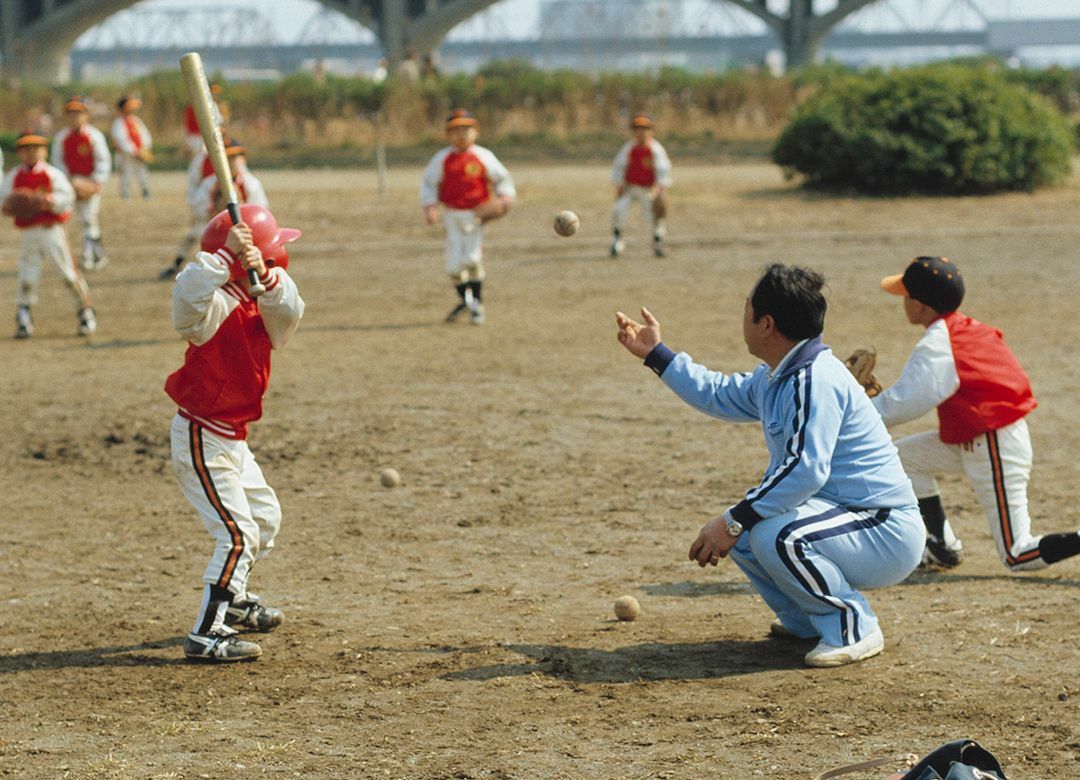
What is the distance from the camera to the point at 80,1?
68.5m

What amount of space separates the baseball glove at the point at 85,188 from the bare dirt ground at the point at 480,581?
4.60ft

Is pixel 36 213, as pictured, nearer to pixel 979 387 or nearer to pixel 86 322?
pixel 86 322

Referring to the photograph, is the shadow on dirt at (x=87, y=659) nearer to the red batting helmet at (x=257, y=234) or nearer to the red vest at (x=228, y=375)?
the red vest at (x=228, y=375)

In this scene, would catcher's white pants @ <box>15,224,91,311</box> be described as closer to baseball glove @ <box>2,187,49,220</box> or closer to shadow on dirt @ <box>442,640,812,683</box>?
baseball glove @ <box>2,187,49,220</box>

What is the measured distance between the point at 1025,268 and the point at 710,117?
94.8 ft

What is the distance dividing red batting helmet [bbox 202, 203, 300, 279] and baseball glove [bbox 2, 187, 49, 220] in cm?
788

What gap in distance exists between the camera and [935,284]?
679 centimetres

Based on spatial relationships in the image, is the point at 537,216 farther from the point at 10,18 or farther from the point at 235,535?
the point at 10,18

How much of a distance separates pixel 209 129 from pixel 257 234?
558 millimetres

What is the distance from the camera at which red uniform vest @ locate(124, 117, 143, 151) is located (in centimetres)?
2562

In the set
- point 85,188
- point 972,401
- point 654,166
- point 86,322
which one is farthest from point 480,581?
point 654,166

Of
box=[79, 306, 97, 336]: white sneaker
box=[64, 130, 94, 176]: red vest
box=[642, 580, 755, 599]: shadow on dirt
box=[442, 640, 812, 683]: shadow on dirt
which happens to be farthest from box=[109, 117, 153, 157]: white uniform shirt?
box=[442, 640, 812, 683]: shadow on dirt

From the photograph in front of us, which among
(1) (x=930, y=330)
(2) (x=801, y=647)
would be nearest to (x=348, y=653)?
(2) (x=801, y=647)

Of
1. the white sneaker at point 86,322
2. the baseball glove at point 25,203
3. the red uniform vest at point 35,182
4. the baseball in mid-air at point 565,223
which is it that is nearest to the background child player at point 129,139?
the white sneaker at point 86,322
